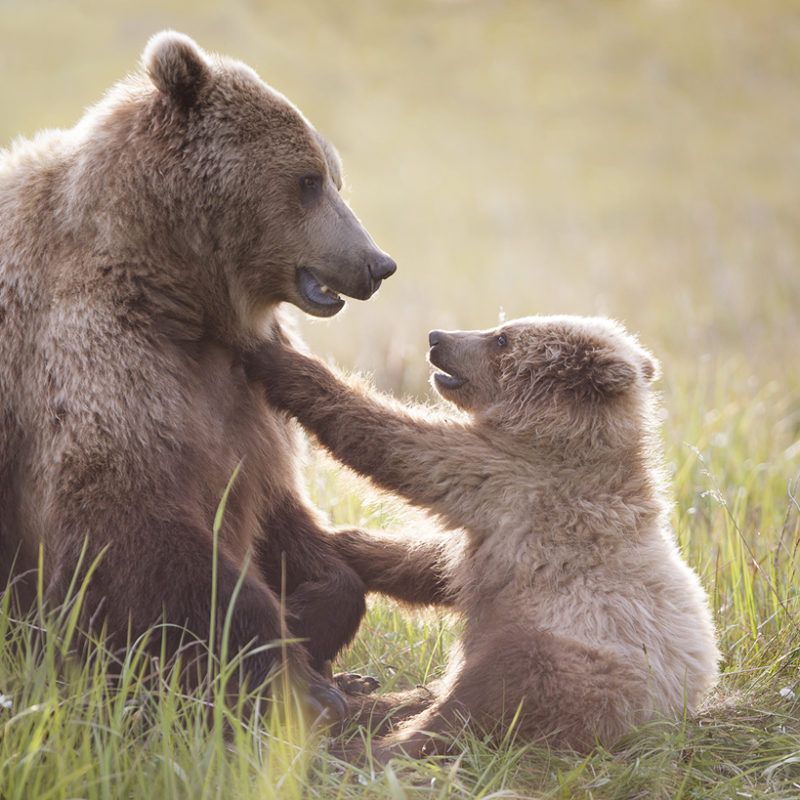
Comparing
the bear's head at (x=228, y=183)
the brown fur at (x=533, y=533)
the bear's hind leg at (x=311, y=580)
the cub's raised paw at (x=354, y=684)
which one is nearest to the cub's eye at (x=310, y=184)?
the bear's head at (x=228, y=183)

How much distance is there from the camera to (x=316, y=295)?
402cm

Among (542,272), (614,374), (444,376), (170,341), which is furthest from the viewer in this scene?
(542,272)

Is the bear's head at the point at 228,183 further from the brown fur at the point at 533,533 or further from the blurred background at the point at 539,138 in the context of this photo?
the blurred background at the point at 539,138

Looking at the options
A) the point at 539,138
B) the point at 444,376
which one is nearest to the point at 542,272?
the point at 444,376

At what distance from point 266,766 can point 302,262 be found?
6.00 feet

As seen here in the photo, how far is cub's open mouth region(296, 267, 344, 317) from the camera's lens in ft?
13.2

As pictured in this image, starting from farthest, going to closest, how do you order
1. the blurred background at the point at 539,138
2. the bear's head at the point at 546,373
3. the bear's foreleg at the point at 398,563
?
1. the blurred background at the point at 539,138
2. the bear's foreleg at the point at 398,563
3. the bear's head at the point at 546,373

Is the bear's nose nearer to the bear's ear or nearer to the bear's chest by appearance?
the bear's chest

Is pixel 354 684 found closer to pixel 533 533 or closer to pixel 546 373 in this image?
pixel 533 533

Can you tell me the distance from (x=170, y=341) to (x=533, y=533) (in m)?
1.41

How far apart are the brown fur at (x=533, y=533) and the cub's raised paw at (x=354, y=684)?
0.18m

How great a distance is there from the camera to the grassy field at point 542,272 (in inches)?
120

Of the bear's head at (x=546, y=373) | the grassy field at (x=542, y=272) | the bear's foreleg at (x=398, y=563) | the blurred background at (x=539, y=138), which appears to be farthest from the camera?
the blurred background at (x=539, y=138)

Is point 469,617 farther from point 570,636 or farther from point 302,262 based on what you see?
point 302,262
